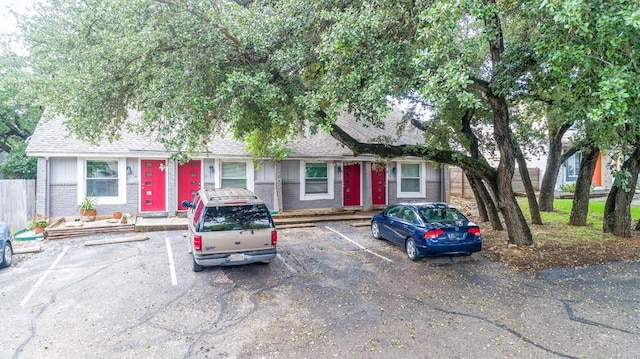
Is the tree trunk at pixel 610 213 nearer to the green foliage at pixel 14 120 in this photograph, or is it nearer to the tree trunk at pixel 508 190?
the tree trunk at pixel 508 190

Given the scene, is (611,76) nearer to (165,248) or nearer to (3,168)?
(165,248)

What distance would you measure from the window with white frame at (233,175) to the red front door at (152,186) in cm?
234

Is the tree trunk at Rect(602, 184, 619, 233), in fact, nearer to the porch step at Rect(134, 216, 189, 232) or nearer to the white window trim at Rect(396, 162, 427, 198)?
the white window trim at Rect(396, 162, 427, 198)

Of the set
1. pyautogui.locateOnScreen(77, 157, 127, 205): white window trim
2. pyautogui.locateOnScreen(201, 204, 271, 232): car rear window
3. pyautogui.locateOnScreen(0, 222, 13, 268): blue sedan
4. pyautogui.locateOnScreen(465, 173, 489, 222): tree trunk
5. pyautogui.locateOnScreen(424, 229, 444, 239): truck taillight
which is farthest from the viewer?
pyautogui.locateOnScreen(77, 157, 127, 205): white window trim

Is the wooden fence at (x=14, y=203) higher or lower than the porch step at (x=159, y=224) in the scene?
higher

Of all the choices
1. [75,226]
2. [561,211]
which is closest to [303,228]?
[75,226]

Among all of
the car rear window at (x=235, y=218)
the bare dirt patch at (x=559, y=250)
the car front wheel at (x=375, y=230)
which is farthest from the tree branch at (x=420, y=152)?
the car rear window at (x=235, y=218)

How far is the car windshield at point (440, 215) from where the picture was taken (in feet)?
28.7

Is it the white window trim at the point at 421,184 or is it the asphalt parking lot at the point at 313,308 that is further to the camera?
the white window trim at the point at 421,184

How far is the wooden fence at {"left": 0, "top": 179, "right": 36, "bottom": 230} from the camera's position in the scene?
41.3 ft

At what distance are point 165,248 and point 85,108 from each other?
432 cm

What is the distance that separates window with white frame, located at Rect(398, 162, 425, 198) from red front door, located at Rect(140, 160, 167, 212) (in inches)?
434

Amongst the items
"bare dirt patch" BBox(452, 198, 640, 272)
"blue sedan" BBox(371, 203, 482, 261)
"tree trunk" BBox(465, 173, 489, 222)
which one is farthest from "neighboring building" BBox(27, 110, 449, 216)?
"bare dirt patch" BBox(452, 198, 640, 272)

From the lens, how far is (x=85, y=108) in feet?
25.1
